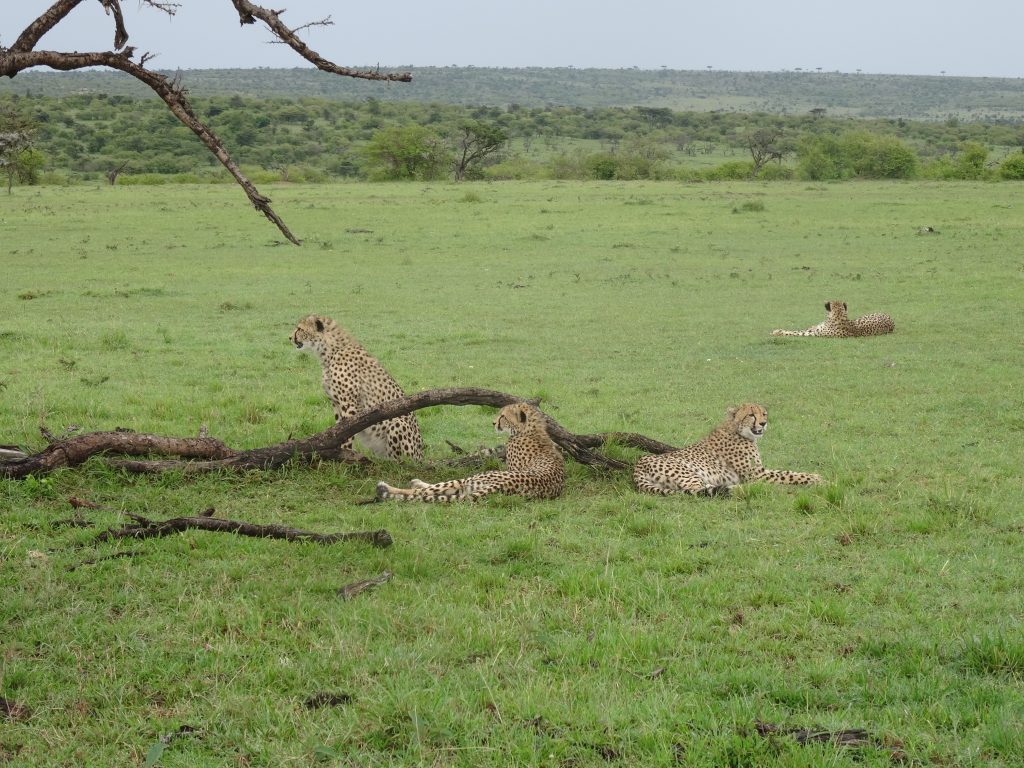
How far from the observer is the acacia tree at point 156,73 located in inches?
207

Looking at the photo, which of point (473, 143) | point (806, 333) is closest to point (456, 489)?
point (806, 333)

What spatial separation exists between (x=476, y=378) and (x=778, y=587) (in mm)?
6575

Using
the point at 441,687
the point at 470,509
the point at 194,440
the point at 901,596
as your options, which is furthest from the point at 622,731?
the point at 194,440

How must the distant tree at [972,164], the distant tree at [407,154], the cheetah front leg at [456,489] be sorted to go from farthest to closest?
the distant tree at [407,154]
the distant tree at [972,164]
the cheetah front leg at [456,489]

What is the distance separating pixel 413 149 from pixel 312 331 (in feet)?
135

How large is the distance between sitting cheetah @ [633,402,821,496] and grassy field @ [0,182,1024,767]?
21 centimetres

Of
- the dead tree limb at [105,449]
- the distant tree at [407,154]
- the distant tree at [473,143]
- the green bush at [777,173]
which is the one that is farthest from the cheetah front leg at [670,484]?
the green bush at [777,173]

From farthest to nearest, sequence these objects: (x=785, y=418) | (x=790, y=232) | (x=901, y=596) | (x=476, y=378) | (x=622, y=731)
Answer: (x=790, y=232), (x=476, y=378), (x=785, y=418), (x=901, y=596), (x=622, y=731)

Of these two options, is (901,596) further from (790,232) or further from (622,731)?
(790,232)

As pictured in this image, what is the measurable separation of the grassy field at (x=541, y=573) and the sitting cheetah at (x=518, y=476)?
0.16 m

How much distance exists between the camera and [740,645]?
415cm

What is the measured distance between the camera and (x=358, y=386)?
7977 mm

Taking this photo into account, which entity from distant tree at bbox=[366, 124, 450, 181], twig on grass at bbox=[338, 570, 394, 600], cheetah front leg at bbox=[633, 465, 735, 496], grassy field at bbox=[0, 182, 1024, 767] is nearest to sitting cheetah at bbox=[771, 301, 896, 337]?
grassy field at bbox=[0, 182, 1024, 767]

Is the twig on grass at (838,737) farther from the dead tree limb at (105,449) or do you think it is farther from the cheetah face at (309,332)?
the cheetah face at (309,332)
